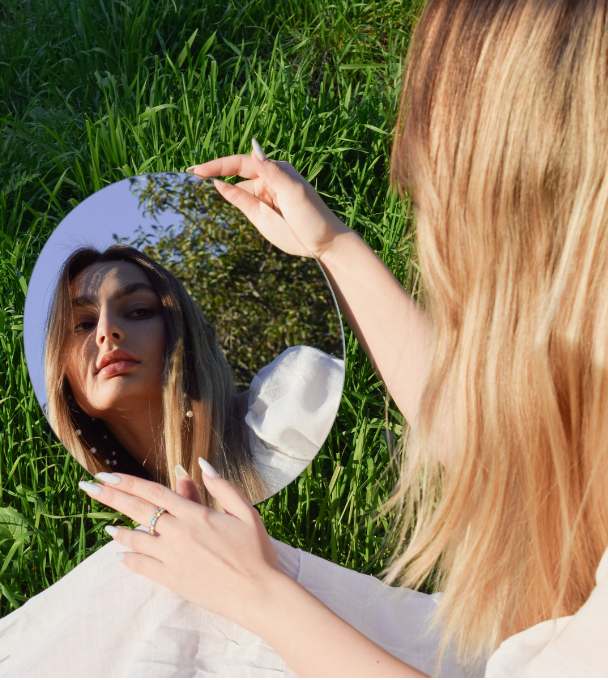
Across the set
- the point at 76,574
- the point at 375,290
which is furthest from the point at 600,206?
the point at 76,574

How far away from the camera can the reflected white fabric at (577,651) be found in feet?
2.43

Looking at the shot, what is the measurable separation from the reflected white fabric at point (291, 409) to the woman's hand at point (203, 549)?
219mm

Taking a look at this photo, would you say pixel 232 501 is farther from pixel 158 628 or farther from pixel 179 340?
pixel 179 340

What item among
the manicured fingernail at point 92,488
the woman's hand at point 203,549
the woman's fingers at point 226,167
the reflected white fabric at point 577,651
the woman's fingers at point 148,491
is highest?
the woman's fingers at point 226,167

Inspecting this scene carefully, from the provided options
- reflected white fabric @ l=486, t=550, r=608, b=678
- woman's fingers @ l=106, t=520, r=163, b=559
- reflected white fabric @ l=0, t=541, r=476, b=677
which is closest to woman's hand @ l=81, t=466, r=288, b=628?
woman's fingers @ l=106, t=520, r=163, b=559

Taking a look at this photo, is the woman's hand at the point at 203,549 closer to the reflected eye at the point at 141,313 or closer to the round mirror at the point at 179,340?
the round mirror at the point at 179,340

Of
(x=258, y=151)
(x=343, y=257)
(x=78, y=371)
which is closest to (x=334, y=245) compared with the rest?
(x=343, y=257)

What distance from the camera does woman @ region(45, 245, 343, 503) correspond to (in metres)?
1.17

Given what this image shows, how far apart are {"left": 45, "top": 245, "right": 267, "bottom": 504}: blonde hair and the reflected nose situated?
0.06 meters

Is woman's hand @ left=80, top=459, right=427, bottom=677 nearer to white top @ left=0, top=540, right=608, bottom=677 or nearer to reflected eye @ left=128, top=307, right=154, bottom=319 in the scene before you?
white top @ left=0, top=540, right=608, bottom=677

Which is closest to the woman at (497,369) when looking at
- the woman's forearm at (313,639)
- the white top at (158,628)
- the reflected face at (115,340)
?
the woman's forearm at (313,639)

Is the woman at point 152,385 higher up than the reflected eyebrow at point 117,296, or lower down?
lower down

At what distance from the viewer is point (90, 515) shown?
4.76 feet

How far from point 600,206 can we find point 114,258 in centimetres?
84
